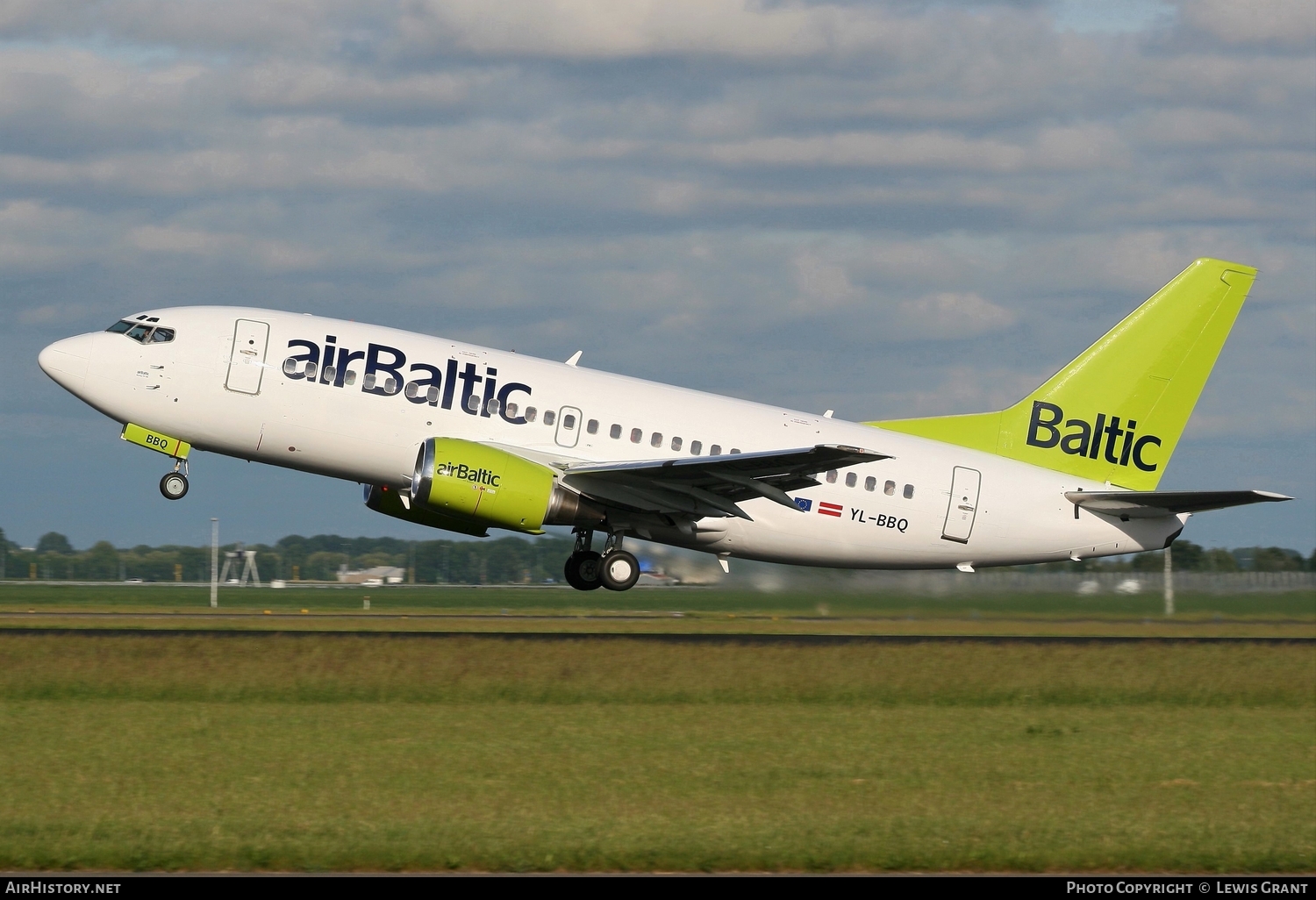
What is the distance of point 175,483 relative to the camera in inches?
1204

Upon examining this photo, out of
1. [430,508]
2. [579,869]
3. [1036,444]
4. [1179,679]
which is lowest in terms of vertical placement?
[579,869]

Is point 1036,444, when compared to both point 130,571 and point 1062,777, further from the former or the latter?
point 130,571

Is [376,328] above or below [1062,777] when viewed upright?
above

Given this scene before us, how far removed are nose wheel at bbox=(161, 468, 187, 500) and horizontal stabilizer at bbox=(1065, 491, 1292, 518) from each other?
19262 millimetres

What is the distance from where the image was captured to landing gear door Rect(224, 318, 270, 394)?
1156 inches

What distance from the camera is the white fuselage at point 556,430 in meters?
29.5

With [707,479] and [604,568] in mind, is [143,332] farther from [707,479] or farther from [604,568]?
[707,479]

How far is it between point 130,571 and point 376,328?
59963 millimetres

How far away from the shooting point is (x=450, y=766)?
20516mm

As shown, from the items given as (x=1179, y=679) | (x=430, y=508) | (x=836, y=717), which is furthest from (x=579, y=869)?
(x=1179, y=679)

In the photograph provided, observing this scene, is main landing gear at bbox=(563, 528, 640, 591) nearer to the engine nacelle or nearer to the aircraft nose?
the engine nacelle

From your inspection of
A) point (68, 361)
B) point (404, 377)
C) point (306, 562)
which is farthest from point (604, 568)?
point (306, 562)

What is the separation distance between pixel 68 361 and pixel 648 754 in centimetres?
1535
